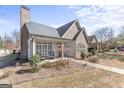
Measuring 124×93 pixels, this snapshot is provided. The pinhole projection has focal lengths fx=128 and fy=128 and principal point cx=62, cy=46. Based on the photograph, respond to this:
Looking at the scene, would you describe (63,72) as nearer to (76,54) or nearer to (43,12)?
(43,12)

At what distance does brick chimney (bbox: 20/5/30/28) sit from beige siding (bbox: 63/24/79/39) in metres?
5.56

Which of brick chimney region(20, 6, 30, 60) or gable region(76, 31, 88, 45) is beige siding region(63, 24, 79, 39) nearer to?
gable region(76, 31, 88, 45)

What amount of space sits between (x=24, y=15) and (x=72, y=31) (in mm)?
7346

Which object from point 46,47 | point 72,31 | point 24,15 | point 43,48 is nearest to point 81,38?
point 72,31

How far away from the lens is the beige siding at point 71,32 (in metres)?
18.5

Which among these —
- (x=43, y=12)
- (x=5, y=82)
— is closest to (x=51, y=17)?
(x=43, y=12)

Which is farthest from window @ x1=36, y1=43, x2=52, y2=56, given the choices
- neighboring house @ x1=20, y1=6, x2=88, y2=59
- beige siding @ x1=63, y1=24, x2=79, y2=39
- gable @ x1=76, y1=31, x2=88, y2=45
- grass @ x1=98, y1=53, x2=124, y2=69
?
grass @ x1=98, y1=53, x2=124, y2=69

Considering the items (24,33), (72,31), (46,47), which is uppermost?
(72,31)

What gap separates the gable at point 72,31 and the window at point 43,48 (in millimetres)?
2723

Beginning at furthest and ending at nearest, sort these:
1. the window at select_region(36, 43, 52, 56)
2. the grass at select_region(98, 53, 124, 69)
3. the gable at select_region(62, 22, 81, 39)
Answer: the gable at select_region(62, 22, 81, 39)
the window at select_region(36, 43, 52, 56)
the grass at select_region(98, 53, 124, 69)

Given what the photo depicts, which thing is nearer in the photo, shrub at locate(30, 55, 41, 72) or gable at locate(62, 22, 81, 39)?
shrub at locate(30, 55, 41, 72)

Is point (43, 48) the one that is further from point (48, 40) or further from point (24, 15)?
point (24, 15)

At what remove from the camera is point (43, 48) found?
15.9 metres

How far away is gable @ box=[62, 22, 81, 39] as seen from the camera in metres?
18.5
